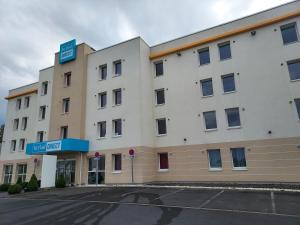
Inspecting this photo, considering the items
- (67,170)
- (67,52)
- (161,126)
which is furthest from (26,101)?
(161,126)

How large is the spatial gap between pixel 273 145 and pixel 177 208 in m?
11.6

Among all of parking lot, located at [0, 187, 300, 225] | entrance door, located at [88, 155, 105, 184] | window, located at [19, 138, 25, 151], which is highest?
window, located at [19, 138, 25, 151]

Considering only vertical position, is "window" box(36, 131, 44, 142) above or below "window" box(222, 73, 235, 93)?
below

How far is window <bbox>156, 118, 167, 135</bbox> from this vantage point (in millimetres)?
23609

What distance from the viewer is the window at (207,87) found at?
73.2 ft

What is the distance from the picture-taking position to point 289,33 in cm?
1983

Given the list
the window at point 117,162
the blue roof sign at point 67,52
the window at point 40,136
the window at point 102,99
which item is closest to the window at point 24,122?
the window at point 40,136

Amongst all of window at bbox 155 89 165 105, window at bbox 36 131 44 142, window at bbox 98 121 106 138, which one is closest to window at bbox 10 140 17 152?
window at bbox 36 131 44 142

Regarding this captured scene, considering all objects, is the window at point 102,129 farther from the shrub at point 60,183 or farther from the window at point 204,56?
the window at point 204,56

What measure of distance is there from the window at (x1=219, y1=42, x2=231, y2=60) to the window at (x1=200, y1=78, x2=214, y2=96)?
2.52 meters

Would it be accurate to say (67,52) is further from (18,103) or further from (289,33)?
(289,33)

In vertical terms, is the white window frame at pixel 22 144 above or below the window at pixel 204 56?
below

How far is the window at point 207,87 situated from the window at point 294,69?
6483mm

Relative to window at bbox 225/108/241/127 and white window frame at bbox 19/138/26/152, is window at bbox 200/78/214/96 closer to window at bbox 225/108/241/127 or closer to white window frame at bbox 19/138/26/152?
window at bbox 225/108/241/127
